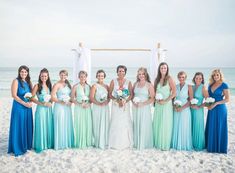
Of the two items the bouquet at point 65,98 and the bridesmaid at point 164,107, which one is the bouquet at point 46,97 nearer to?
the bouquet at point 65,98

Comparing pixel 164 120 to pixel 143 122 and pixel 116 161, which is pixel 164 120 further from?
pixel 116 161

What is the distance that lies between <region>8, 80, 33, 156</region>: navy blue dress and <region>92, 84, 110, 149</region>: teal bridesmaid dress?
5.07 feet

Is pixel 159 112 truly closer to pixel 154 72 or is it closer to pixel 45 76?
pixel 154 72

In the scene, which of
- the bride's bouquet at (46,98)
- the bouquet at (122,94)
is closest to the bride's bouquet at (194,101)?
the bouquet at (122,94)

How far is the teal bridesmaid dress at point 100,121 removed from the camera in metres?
5.74

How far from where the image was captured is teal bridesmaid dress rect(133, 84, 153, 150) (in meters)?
5.66

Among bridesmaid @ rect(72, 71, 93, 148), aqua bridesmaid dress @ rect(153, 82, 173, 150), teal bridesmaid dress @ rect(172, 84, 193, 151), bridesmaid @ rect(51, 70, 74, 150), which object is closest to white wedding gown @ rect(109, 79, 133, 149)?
bridesmaid @ rect(72, 71, 93, 148)

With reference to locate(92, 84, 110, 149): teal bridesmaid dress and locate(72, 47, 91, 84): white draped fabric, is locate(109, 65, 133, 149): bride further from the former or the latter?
locate(72, 47, 91, 84): white draped fabric

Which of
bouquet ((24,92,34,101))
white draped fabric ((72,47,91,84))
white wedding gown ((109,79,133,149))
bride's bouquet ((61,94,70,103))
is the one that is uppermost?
white draped fabric ((72,47,91,84))

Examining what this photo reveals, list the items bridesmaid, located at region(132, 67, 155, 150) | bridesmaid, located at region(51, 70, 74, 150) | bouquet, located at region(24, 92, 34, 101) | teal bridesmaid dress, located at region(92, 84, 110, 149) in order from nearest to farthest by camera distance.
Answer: bouquet, located at region(24, 92, 34, 101), bridesmaid, located at region(51, 70, 74, 150), bridesmaid, located at region(132, 67, 155, 150), teal bridesmaid dress, located at region(92, 84, 110, 149)

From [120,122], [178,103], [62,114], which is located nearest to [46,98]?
[62,114]

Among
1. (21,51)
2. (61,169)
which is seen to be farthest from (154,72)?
(21,51)

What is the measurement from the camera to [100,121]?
19.0 ft

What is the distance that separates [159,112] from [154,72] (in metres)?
1.27
